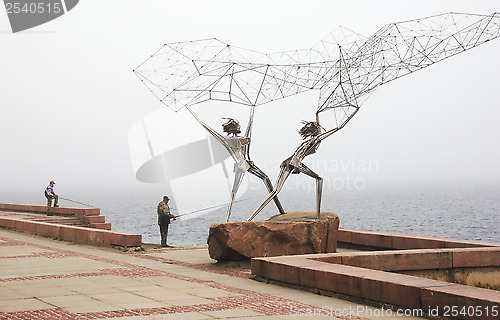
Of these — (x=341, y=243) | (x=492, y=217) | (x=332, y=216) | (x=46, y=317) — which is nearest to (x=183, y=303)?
(x=46, y=317)

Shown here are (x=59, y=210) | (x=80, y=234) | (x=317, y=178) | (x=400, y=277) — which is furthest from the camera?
(x=59, y=210)

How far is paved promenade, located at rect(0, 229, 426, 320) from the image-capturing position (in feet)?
28.7

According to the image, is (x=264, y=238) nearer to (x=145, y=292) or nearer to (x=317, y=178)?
(x=317, y=178)

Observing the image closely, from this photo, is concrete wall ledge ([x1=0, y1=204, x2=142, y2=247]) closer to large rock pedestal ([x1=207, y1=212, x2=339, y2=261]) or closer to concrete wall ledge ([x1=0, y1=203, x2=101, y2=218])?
large rock pedestal ([x1=207, y1=212, x2=339, y2=261])

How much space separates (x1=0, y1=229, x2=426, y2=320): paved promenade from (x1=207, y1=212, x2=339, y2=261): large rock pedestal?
1.21 ft

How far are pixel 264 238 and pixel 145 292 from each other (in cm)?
447

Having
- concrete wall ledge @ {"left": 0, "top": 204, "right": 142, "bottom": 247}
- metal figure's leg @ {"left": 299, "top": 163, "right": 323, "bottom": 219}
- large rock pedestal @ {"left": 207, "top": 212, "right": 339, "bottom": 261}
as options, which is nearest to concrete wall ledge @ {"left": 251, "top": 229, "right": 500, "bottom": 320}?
large rock pedestal @ {"left": 207, "top": 212, "right": 339, "bottom": 261}

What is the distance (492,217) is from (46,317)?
201 ft

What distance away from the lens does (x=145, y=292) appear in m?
10.4

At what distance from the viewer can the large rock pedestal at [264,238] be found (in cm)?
1419

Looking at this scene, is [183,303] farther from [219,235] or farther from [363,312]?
[219,235]

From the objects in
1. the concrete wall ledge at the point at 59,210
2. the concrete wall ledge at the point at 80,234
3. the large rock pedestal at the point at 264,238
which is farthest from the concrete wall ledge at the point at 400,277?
the concrete wall ledge at the point at 59,210

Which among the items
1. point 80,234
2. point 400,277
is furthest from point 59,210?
point 400,277

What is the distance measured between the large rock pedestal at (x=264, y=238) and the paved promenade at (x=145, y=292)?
37cm
